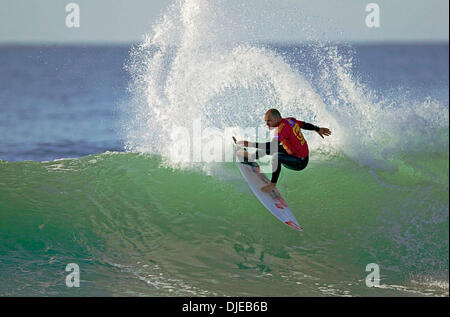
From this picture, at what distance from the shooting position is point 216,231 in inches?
305

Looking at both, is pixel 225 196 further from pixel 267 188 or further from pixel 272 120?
pixel 272 120

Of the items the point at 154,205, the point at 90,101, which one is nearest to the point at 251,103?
the point at 154,205

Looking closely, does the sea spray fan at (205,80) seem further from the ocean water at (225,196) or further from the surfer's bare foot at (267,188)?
the surfer's bare foot at (267,188)

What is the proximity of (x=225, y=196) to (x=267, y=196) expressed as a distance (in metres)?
0.92

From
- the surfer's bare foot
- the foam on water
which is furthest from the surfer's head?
the foam on water

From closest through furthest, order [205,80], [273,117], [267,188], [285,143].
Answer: [273,117]
[285,143]
[267,188]
[205,80]

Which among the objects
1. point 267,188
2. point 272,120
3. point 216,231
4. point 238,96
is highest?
point 238,96

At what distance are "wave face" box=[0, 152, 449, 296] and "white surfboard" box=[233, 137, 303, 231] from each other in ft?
0.70

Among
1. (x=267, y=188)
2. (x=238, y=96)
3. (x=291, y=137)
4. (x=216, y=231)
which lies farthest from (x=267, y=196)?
(x=238, y=96)

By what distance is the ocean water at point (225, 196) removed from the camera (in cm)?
675

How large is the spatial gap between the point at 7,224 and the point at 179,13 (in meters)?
4.41

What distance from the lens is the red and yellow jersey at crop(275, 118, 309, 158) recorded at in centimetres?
702

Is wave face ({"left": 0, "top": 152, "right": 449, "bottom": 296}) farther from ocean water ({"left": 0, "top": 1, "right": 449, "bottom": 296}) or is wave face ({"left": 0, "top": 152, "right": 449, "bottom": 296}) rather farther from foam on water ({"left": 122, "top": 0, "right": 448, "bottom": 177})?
foam on water ({"left": 122, "top": 0, "right": 448, "bottom": 177})

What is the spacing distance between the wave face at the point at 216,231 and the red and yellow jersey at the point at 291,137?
1.11 m
